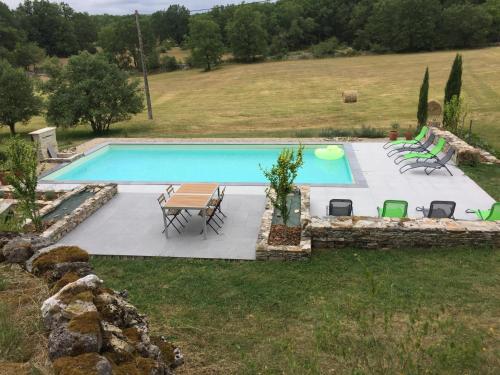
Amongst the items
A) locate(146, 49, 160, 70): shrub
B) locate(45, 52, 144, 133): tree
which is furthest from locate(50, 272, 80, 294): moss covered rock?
locate(146, 49, 160, 70): shrub

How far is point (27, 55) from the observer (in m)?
62.9

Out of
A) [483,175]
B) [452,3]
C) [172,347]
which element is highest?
[452,3]

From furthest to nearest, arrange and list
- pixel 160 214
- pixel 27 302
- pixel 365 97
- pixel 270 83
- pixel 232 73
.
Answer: pixel 232 73, pixel 270 83, pixel 365 97, pixel 160 214, pixel 27 302

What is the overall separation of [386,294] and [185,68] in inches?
2530

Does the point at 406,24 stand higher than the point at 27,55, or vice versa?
the point at 27,55

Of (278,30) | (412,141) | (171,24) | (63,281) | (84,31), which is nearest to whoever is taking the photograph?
(63,281)

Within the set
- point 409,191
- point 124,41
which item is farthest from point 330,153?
point 124,41

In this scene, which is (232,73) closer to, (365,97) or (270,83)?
(270,83)

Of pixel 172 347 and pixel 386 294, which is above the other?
pixel 172 347

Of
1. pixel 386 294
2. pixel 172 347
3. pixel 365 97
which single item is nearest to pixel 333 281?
pixel 386 294

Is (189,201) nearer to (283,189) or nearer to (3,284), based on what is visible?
(283,189)

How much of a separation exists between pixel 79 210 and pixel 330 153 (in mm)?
9970

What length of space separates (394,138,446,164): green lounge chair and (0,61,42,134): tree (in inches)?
787

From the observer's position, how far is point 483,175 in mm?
12930
